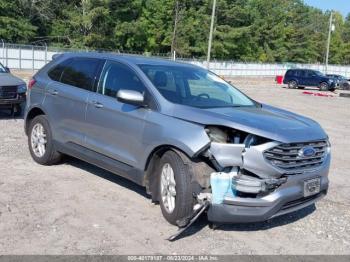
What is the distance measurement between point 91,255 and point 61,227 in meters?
0.78

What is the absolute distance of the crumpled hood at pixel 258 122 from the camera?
515 cm

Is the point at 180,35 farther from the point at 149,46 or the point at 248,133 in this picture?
the point at 248,133

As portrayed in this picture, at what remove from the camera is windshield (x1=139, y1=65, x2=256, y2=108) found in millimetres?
6043

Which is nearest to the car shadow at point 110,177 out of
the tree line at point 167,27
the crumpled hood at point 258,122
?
the crumpled hood at point 258,122

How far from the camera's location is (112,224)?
5.53 metres

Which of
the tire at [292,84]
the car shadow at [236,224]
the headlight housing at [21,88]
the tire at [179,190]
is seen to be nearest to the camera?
the tire at [179,190]

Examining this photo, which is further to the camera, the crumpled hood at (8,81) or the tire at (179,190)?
the crumpled hood at (8,81)

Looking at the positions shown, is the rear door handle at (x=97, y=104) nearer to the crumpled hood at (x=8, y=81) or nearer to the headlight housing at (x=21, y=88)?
the crumpled hood at (x=8, y=81)

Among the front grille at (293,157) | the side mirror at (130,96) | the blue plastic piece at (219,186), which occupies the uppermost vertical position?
the side mirror at (130,96)

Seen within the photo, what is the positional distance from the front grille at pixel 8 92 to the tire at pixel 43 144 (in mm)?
4399

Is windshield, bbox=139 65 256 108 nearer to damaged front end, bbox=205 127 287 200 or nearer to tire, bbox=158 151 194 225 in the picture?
tire, bbox=158 151 194 225

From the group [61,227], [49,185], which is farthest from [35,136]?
[61,227]

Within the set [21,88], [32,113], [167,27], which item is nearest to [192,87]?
[32,113]

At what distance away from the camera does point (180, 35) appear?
225 feet
